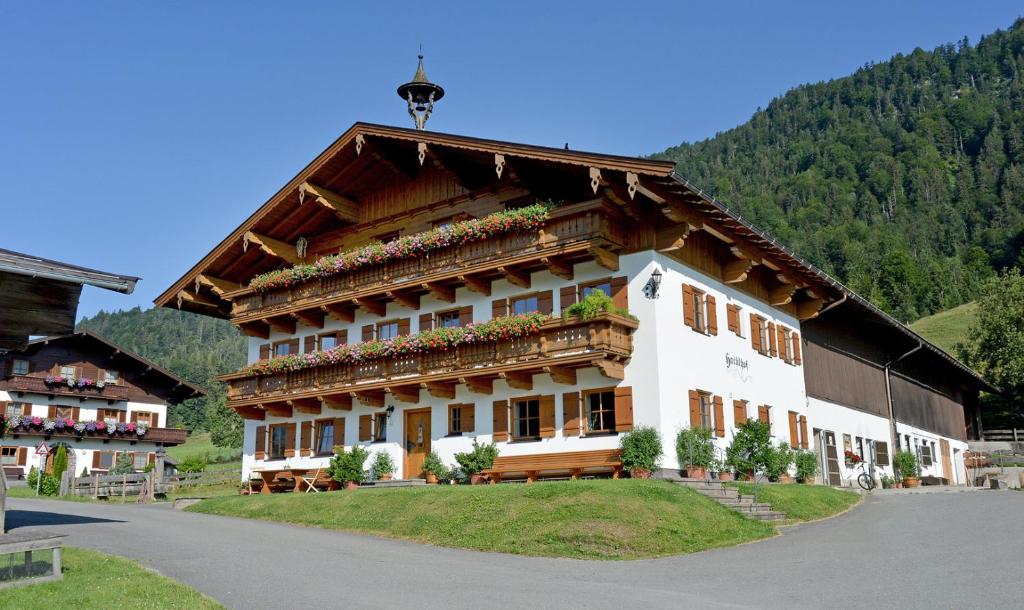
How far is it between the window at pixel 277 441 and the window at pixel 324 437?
5.81ft

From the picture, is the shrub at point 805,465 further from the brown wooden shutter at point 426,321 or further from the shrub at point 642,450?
the brown wooden shutter at point 426,321

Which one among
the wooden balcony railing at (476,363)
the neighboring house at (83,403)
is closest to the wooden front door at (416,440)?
the wooden balcony railing at (476,363)

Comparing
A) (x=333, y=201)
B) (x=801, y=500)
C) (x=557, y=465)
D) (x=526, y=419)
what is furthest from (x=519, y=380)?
(x=333, y=201)

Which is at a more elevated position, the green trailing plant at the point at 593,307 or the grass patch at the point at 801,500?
the green trailing plant at the point at 593,307

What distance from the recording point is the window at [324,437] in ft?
105

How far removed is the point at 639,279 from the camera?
25359 millimetres

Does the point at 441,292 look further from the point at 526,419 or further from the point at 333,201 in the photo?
the point at 333,201

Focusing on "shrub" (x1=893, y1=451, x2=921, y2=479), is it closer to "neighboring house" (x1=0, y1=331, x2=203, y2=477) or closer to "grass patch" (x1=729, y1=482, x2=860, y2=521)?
"grass patch" (x1=729, y1=482, x2=860, y2=521)

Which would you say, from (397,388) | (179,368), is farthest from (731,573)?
(179,368)

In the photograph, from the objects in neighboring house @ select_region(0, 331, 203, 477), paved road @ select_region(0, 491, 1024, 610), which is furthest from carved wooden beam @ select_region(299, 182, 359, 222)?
neighboring house @ select_region(0, 331, 203, 477)

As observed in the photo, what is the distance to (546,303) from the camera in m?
26.9

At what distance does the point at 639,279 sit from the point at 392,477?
32.9ft

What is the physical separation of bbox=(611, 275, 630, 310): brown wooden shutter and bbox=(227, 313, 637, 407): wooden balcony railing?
74 centimetres

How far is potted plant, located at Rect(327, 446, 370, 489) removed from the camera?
29406mm
